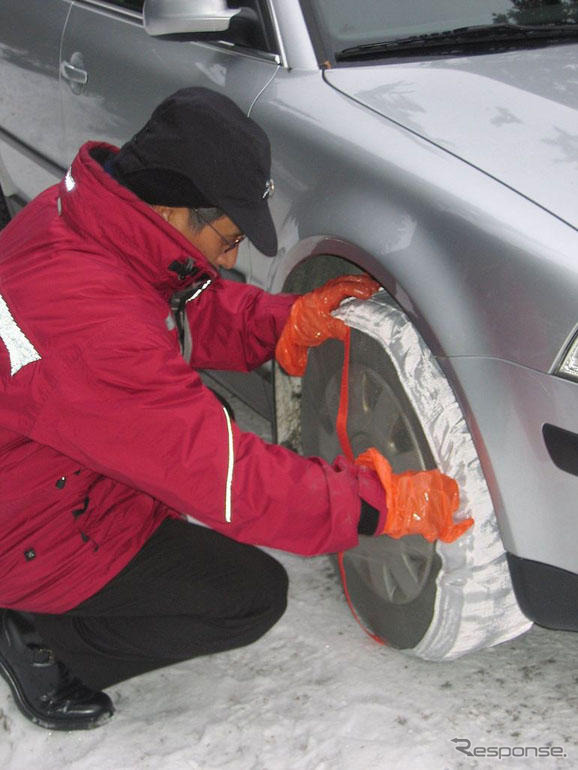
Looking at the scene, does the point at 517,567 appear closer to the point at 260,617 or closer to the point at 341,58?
the point at 260,617

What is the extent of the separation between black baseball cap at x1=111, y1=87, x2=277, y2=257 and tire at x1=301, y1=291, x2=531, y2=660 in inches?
12.7

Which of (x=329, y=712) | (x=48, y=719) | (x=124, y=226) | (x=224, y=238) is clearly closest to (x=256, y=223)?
(x=224, y=238)

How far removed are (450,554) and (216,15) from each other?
1.24m

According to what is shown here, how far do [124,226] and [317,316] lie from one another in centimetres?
49

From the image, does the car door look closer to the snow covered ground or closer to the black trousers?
the black trousers

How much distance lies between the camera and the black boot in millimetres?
1957

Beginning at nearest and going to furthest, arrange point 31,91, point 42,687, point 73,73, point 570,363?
point 570,363
point 42,687
point 73,73
point 31,91

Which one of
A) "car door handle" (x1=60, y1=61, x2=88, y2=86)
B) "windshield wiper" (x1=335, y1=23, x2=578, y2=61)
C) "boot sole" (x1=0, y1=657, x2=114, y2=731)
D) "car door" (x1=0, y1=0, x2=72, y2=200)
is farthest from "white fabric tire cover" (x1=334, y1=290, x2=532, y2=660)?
"car door" (x1=0, y1=0, x2=72, y2=200)

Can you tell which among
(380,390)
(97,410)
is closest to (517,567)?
(380,390)

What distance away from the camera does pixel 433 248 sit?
1.54m

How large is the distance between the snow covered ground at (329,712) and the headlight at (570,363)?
2.69 ft

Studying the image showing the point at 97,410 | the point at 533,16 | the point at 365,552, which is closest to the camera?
the point at 97,410

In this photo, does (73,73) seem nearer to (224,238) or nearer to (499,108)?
(224,238)

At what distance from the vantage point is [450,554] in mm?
1645
